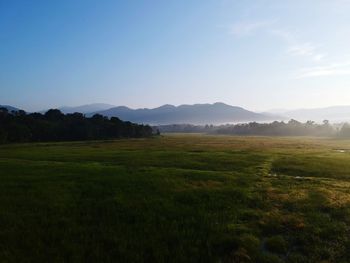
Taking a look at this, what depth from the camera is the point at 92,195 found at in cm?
2930

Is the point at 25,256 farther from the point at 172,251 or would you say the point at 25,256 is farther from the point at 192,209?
the point at 192,209

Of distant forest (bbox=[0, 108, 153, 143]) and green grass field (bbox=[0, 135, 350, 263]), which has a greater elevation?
distant forest (bbox=[0, 108, 153, 143])

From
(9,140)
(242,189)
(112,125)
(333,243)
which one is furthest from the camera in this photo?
(112,125)

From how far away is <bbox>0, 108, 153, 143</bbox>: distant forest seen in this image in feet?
418

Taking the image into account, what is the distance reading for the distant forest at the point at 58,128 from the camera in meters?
127

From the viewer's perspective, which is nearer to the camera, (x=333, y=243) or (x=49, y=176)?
(x=333, y=243)

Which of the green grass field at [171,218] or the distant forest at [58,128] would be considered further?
the distant forest at [58,128]

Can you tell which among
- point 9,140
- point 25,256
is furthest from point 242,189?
point 9,140

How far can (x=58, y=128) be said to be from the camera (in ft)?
481

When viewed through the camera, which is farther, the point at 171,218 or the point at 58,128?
the point at 58,128

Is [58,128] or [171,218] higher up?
[58,128]

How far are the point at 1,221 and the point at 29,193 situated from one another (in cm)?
733

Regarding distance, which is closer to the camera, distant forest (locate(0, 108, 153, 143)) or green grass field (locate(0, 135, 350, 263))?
green grass field (locate(0, 135, 350, 263))

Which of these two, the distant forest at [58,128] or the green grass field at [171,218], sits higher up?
the distant forest at [58,128]
